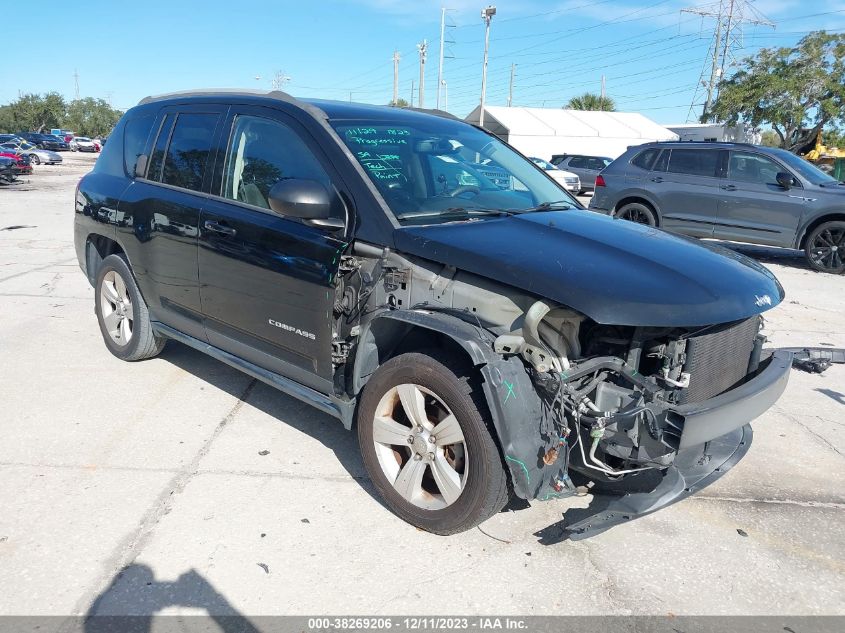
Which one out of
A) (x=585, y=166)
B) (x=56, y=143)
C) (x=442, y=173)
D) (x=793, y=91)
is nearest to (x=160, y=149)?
(x=442, y=173)

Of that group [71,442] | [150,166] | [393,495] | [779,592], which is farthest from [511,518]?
[150,166]

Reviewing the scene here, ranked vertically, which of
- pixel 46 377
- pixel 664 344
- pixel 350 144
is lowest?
pixel 46 377

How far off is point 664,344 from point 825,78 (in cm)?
3636

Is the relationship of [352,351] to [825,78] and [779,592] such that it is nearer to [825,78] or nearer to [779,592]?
[779,592]

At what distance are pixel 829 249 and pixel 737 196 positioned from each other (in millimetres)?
1551

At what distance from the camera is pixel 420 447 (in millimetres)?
3025

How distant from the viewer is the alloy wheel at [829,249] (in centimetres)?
1002

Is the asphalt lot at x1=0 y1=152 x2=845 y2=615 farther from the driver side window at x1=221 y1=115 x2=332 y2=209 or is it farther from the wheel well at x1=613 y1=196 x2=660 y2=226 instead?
the wheel well at x1=613 y1=196 x2=660 y2=226

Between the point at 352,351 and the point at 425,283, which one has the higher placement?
the point at 425,283

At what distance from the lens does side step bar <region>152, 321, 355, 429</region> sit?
11.1 feet

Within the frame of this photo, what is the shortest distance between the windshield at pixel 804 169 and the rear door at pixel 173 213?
9435 millimetres

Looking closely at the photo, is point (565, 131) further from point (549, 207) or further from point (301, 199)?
point (301, 199)

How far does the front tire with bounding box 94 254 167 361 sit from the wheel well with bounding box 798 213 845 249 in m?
9.46

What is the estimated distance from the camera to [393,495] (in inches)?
125
